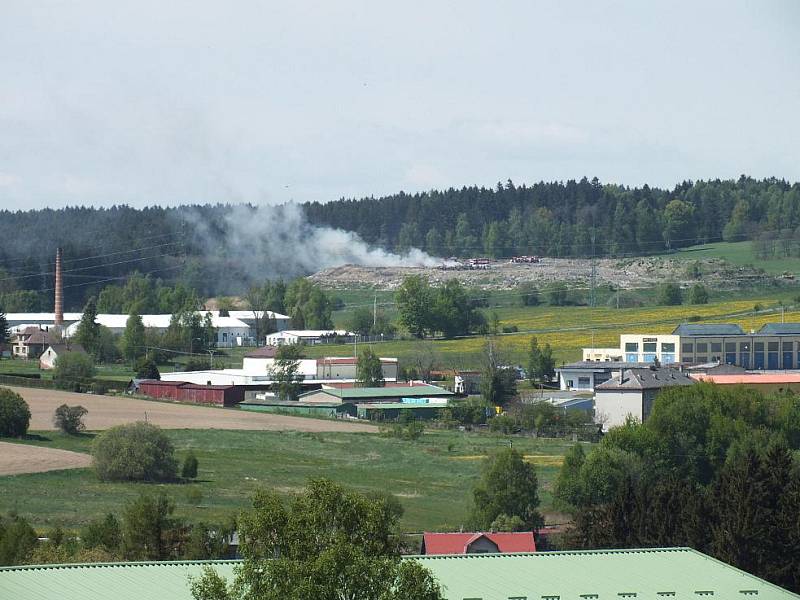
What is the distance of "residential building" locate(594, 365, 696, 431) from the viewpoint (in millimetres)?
87812

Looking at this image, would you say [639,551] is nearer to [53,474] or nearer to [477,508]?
[477,508]

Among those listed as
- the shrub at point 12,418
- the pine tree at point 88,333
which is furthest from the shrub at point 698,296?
the shrub at point 12,418

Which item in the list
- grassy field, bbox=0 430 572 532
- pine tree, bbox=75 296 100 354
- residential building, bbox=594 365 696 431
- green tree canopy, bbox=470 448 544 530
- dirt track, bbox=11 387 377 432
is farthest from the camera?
pine tree, bbox=75 296 100 354

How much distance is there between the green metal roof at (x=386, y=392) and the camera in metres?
101

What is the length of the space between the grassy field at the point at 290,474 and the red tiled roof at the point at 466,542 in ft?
18.6

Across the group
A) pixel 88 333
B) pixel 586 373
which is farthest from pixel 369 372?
pixel 88 333

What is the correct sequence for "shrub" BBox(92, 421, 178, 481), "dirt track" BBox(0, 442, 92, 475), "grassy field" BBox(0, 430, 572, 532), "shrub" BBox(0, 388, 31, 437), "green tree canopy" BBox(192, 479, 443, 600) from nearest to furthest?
"green tree canopy" BBox(192, 479, 443, 600) → "grassy field" BBox(0, 430, 572, 532) → "shrub" BBox(92, 421, 178, 481) → "dirt track" BBox(0, 442, 92, 475) → "shrub" BBox(0, 388, 31, 437)

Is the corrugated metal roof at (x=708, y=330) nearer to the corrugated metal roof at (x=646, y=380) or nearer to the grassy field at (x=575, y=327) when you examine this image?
the grassy field at (x=575, y=327)

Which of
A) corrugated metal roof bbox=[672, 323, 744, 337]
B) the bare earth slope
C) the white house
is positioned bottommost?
the white house

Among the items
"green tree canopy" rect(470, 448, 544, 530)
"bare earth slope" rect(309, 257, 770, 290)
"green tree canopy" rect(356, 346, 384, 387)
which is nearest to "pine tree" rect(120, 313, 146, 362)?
"green tree canopy" rect(356, 346, 384, 387)

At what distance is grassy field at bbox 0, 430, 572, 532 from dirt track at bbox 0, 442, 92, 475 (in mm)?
1088

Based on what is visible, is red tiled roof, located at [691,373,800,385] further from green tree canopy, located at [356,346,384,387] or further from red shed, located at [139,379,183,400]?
red shed, located at [139,379,183,400]

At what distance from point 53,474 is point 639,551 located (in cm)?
3118

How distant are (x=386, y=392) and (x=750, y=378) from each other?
22.3 m
